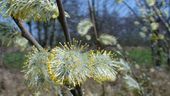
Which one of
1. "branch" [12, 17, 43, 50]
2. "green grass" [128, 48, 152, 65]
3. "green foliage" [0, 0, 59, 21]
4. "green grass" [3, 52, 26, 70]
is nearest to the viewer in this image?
"green foliage" [0, 0, 59, 21]

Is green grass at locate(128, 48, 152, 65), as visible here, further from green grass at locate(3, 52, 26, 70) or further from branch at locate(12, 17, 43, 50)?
branch at locate(12, 17, 43, 50)

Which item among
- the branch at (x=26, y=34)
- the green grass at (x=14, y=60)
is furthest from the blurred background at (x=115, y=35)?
the branch at (x=26, y=34)

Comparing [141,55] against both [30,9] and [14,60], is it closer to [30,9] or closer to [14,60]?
[14,60]

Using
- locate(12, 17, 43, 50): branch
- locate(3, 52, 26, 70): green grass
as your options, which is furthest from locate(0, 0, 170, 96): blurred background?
locate(12, 17, 43, 50): branch

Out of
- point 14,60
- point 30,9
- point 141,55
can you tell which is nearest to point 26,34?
point 30,9

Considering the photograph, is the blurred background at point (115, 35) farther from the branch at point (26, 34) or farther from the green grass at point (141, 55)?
the branch at point (26, 34)

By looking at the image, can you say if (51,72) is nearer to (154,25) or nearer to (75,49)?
(75,49)
